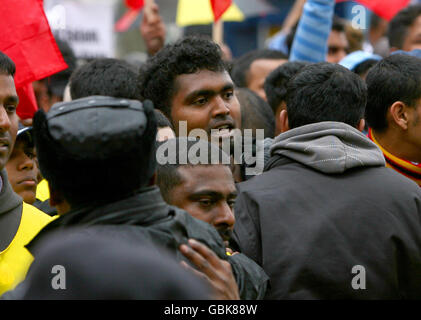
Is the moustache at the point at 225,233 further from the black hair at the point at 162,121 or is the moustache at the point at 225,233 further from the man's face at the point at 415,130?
the man's face at the point at 415,130

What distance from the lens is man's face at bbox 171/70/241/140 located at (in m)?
3.65

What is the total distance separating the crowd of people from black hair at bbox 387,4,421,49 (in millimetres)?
963

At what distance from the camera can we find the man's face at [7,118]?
2.88 metres

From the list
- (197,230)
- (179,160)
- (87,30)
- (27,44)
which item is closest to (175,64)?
(27,44)

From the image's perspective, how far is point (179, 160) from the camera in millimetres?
2881

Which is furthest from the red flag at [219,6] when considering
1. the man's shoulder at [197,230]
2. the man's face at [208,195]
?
the man's shoulder at [197,230]

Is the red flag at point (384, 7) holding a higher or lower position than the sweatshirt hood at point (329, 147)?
lower

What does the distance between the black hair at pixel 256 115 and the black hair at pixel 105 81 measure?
0.79 m

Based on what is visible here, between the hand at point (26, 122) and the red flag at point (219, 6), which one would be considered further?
the red flag at point (219, 6)

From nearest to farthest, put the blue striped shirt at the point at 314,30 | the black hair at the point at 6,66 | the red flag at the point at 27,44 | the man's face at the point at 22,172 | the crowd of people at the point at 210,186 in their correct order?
the crowd of people at the point at 210,186 → the black hair at the point at 6,66 → the man's face at the point at 22,172 → the red flag at the point at 27,44 → the blue striped shirt at the point at 314,30

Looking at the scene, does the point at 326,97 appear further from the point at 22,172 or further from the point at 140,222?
the point at 22,172
